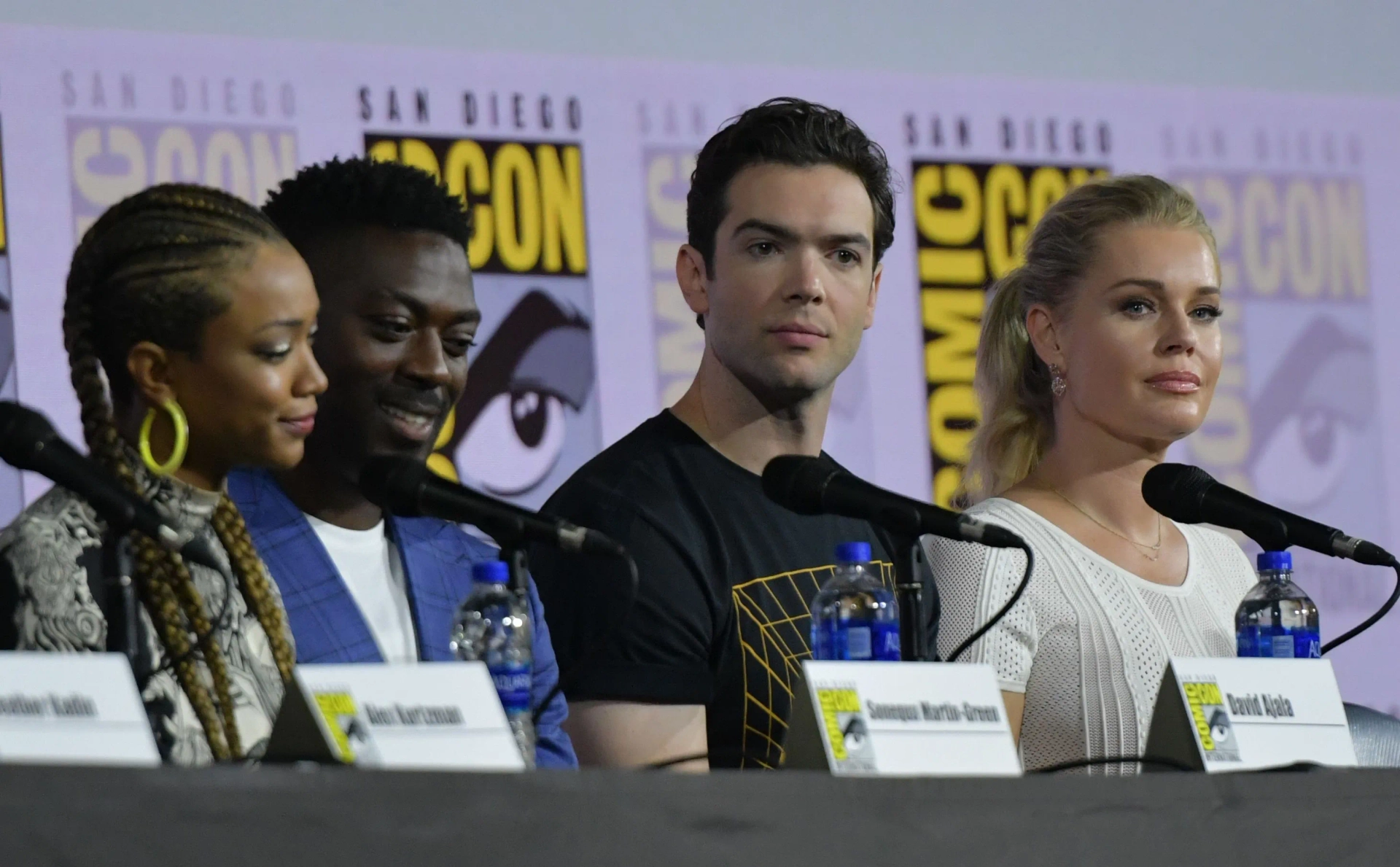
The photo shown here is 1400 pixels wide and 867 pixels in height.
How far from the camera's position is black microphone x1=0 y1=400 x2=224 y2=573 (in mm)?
1533

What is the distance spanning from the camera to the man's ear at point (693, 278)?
2580mm

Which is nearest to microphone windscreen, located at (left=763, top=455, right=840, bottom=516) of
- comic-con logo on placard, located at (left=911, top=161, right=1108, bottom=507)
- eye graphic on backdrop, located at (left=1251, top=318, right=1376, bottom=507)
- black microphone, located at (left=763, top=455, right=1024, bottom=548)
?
black microphone, located at (left=763, top=455, right=1024, bottom=548)

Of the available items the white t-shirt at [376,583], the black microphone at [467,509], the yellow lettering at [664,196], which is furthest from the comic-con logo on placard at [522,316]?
the black microphone at [467,509]

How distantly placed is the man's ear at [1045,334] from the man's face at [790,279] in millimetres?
316

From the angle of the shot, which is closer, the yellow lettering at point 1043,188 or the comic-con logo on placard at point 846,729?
the comic-con logo on placard at point 846,729

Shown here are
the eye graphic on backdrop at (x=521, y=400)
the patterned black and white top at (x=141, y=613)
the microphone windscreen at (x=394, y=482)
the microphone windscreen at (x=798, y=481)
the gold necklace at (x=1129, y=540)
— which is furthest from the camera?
the eye graphic on backdrop at (x=521, y=400)

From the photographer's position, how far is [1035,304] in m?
2.76

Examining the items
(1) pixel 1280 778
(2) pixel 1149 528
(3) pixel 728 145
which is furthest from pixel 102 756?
(2) pixel 1149 528

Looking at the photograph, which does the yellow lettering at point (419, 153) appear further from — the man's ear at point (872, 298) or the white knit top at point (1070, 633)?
the white knit top at point (1070, 633)

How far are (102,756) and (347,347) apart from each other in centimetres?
84

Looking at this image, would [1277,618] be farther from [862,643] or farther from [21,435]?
[21,435]

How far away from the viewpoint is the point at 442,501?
177 cm

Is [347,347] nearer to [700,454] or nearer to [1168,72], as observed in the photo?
[700,454]

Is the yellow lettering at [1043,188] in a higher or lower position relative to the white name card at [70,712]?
higher
